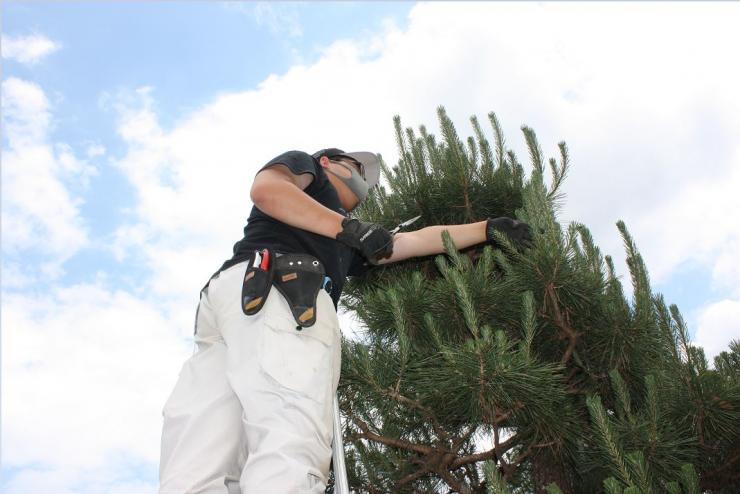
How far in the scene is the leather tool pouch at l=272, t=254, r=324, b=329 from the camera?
187 cm

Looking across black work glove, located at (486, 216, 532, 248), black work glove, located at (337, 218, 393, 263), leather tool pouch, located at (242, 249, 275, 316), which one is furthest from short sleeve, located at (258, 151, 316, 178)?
black work glove, located at (486, 216, 532, 248)

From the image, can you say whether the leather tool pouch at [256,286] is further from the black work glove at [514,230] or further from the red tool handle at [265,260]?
the black work glove at [514,230]

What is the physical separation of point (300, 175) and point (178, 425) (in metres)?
0.91

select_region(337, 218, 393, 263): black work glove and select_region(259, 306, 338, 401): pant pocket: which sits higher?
select_region(337, 218, 393, 263): black work glove

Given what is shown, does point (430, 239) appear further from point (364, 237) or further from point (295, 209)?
point (295, 209)

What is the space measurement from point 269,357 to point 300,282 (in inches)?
10.7

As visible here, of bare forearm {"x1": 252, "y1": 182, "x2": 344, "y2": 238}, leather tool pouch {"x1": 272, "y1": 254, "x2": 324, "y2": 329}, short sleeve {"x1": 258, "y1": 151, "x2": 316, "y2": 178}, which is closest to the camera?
leather tool pouch {"x1": 272, "y1": 254, "x2": 324, "y2": 329}

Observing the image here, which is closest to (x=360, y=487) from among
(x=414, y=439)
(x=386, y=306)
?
(x=414, y=439)

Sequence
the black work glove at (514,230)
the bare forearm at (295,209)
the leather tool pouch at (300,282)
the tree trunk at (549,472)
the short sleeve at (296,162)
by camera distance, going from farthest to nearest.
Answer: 1. the tree trunk at (549,472)
2. the black work glove at (514,230)
3. the short sleeve at (296,162)
4. the bare forearm at (295,209)
5. the leather tool pouch at (300,282)

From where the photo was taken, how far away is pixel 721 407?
7.75 feet

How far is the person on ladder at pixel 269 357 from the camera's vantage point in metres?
1.67

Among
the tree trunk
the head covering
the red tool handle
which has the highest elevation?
the head covering

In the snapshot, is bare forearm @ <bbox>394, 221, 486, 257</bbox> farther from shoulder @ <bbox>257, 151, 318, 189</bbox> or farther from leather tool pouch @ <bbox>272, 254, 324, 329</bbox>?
leather tool pouch @ <bbox>272, 254, 324, 329</bbox>

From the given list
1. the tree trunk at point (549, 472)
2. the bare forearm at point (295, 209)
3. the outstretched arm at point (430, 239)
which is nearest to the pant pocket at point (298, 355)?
the bare forearm at point (295, 209)
